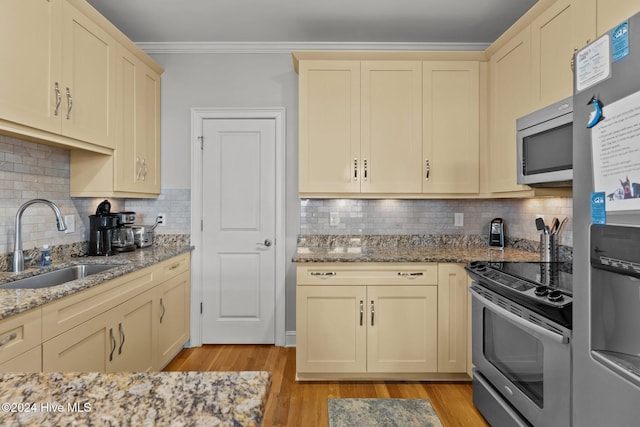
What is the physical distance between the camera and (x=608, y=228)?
0.98 metres

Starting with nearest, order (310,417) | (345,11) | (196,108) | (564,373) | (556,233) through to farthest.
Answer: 1. (564,373)
2. (310,417)
3. (556,233)
4. (345,11)
5. (196,108)

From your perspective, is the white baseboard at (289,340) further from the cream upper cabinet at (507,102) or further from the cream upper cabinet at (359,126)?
the cream upper cabinet at (507,102)

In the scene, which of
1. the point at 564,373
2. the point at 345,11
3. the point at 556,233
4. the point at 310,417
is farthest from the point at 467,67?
the point at 310,417

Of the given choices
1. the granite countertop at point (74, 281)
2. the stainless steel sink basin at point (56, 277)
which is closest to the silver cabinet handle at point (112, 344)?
the granite countertop at point (74, 281)

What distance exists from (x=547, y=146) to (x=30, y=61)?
8.84ft

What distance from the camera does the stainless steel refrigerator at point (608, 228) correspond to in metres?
0.92

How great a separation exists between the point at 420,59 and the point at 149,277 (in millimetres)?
2576

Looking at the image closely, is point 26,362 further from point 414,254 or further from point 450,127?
point 450,127

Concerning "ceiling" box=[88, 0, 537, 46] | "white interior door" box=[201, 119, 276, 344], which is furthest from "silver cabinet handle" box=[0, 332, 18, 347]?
"ceiling" box=[88, 0, 537, 46]

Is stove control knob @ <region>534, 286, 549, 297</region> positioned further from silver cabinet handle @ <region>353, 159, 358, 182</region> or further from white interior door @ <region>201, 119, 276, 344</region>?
white interior door @ <region>201, 119, 276, 344</region>

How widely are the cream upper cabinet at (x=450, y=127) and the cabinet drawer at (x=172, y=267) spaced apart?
2057 mm

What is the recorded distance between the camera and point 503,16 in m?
2.65

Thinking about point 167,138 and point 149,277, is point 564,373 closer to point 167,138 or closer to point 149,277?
point 149,277

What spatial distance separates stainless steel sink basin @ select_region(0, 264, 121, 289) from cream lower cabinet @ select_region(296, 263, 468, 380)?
4.36 feet
